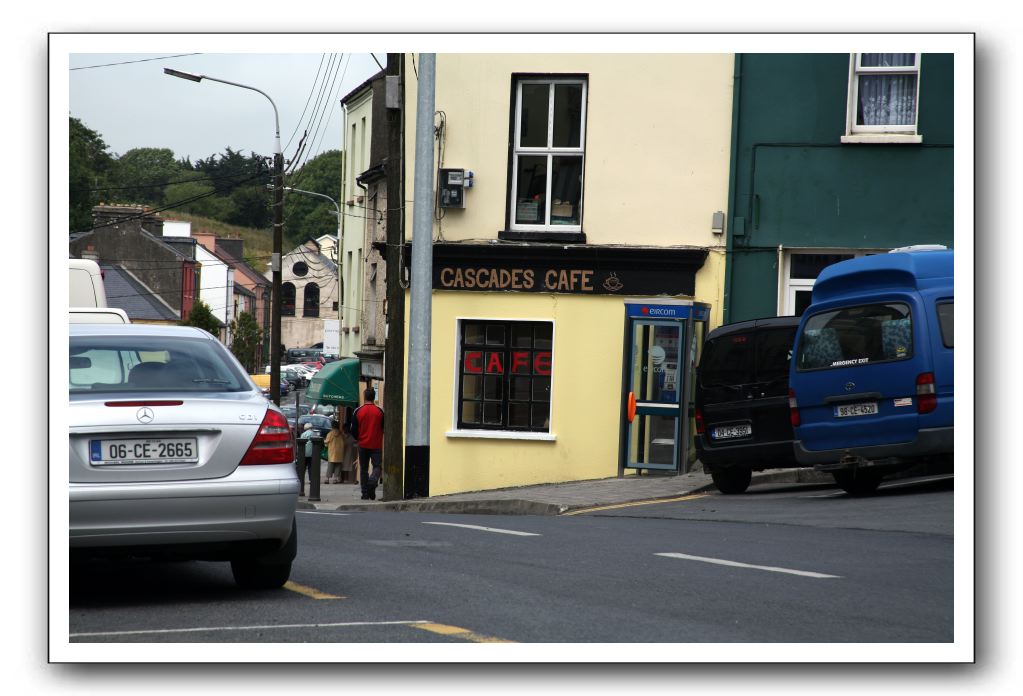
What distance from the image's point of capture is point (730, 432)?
54.0 ft

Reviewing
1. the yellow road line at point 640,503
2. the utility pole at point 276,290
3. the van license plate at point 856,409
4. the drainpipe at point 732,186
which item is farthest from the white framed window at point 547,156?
the utility pole at point 276,290

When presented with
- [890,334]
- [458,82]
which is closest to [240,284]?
[458,82]

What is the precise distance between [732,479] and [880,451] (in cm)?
306

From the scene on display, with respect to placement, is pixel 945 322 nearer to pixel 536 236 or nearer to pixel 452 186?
pixel 536 236

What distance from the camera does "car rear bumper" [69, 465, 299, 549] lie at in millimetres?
7426

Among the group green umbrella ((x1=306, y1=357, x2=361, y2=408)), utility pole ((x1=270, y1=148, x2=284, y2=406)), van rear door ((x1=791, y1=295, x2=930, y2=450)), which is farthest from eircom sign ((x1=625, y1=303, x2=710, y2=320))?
green umbrella ((x1=306, y1=357, x2=361, y2=408))

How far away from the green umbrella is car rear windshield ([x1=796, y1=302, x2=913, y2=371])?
2196 centimetres

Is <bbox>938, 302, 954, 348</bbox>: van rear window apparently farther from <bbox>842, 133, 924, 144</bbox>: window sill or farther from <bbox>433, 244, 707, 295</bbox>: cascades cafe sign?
<bbox>433, 244, 707, 295</bbox>: cascades cafe sign

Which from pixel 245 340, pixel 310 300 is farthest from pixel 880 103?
pixel 310 300

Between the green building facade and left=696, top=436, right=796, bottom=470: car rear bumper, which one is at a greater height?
the green building facade

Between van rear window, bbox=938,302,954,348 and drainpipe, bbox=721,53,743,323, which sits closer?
van rear window, bbox=938,302,954,348

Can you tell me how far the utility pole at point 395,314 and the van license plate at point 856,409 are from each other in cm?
718

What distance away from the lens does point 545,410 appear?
2069 centimetres

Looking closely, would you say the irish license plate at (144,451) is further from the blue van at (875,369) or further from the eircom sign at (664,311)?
the eircom sign at (664,311)
